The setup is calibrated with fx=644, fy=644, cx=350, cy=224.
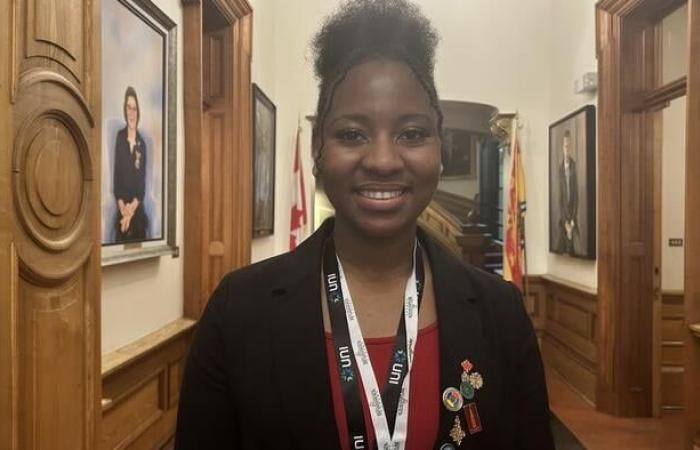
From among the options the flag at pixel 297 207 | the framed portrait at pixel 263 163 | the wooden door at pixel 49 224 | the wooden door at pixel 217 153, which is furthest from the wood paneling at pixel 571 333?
the wooden door at pixel 49 224

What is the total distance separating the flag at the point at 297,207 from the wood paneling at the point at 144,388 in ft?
8.56

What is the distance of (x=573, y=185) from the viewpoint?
5.68 m

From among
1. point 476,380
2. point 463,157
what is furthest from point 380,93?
point 463,157

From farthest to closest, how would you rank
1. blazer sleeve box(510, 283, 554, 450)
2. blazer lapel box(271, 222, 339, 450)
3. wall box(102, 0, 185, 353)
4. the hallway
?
the hallway
wall box(102, 0, 185, 353)
blazer sleeve box(510, 283, 554, 450)
blazer lapel box(271, 222, 339, 450)

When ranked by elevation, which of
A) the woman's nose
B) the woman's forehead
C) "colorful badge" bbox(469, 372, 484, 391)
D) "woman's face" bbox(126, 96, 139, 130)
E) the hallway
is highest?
"woman's face" bbox(126, 96, 139, 130)

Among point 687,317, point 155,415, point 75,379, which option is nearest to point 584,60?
point 687,317

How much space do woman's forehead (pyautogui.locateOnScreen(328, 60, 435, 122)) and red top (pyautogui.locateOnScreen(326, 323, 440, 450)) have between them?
14.6 inches

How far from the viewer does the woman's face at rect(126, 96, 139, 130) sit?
2656mm

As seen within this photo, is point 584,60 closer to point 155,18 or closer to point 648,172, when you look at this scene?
point 648,172

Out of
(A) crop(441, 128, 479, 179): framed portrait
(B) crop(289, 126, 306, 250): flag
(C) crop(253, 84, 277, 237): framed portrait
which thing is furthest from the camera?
(A) crop(441, 128, 479, 179): framed portrait

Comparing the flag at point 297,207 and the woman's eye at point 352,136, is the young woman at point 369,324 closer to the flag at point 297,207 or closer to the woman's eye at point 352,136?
the woman's eye at point 352,136

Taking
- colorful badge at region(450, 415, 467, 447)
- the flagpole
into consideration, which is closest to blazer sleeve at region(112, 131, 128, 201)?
colorful badge at region(450, 415, 467, 447)

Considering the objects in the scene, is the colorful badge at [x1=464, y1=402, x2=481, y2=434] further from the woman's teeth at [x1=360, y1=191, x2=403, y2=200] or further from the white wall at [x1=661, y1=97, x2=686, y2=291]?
the white wall at [x1=661, y1=97, x2=686, y2=291]

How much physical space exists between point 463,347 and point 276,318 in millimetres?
315
